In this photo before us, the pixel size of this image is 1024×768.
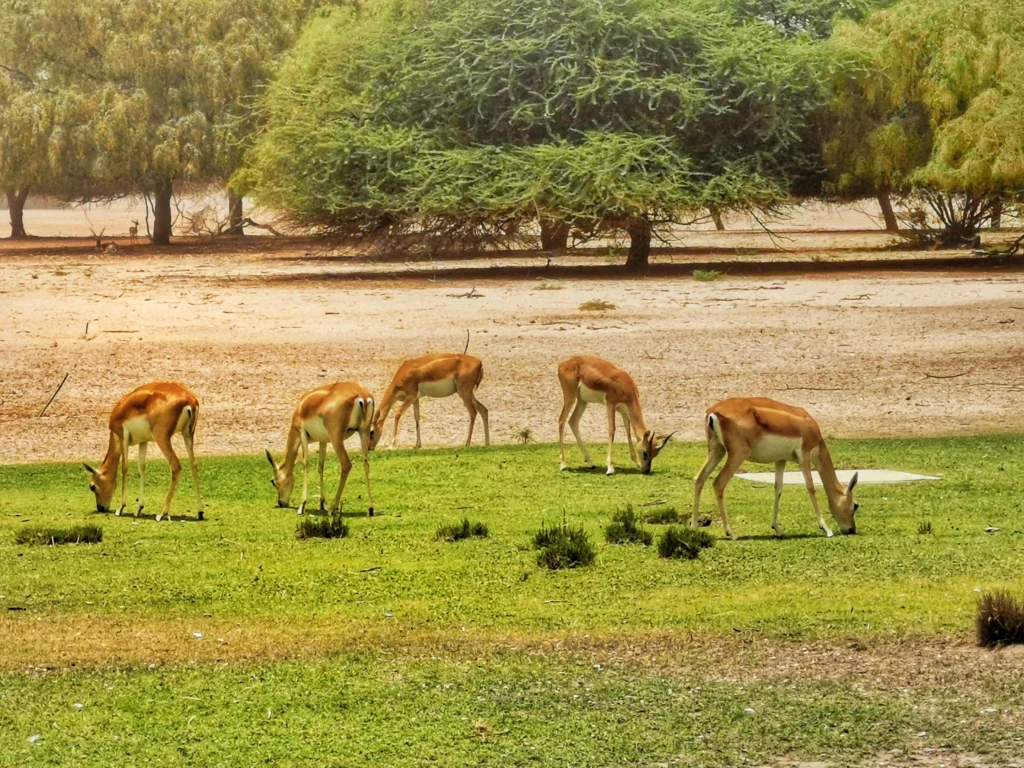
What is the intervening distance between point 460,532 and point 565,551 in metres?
1.31

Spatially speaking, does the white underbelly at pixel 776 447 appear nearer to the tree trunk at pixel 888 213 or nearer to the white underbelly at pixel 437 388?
the white underbelly at pixel 437 388

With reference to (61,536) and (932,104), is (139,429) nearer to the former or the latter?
(61,536)

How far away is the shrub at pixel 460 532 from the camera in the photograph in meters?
12.2

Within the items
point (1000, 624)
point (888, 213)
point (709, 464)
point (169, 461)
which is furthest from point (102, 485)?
point (888, 213)

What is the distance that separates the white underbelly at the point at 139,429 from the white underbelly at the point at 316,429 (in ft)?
3.80

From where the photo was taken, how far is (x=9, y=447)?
18422mm

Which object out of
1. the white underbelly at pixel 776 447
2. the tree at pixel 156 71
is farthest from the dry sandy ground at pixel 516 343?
the tree at pixel 156 71

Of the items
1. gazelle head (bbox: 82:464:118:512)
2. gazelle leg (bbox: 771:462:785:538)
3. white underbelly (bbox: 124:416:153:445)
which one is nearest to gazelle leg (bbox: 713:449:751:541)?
gazelle leg (bbox: 771:462:785:538)

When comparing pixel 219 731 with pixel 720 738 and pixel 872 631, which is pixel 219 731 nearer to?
pixel 720 738

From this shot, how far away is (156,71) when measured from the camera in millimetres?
59062

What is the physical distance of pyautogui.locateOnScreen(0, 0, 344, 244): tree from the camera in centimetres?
5641

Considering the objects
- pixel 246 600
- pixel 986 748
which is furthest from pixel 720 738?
pixel 246 600

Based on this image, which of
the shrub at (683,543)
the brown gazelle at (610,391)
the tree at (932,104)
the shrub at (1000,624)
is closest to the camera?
the shrub at (1000,624)

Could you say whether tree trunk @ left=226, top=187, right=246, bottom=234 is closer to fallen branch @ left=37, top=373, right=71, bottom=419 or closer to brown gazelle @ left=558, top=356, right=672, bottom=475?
fallen branch @ left=37, top=373, right=71, bottom=419
